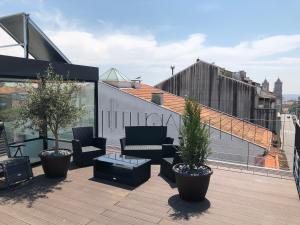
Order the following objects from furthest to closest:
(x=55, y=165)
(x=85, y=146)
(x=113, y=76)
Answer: (x=113, y=76), (x=85, y=146), (x=55, y=165)

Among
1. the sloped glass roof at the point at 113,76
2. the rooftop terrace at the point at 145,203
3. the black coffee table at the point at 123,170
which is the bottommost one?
the rooftop terrace at the point at 145,203

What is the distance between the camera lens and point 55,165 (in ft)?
17.5

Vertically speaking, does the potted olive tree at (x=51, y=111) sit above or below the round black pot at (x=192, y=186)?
above

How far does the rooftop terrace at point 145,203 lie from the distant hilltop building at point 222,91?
1839 cm

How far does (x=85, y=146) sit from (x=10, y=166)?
208 centimetres

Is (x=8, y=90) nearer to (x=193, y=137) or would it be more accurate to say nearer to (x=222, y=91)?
(x=193, y=137)

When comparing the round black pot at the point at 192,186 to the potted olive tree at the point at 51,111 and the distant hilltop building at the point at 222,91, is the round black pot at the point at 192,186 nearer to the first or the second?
the potted olive tree at the point at 51,111

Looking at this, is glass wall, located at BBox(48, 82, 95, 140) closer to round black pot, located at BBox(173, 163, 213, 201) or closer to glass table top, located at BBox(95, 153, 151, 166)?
glass table top, located at BBox(95, 153, 151, 166)

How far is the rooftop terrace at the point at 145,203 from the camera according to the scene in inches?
151

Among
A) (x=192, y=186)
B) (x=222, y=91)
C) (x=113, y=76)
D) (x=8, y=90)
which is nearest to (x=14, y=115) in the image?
(x=8, y=90)

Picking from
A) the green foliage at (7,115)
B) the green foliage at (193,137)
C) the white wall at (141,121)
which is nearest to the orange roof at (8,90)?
the green foliage at (7,115)

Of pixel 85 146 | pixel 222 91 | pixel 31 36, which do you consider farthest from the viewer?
pixel 222 91

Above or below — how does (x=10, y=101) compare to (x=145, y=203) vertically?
above

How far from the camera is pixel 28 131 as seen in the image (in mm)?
6289
